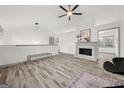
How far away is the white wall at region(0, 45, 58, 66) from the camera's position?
167 inches

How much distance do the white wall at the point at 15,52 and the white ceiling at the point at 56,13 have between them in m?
1.37

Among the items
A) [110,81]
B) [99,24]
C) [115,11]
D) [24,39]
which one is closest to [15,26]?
[24,39]

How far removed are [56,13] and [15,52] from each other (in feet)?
7.94

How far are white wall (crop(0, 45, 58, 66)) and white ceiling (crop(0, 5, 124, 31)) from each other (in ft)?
4.48

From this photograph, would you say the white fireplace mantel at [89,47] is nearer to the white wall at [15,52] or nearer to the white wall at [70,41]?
the white wall at [70,41]

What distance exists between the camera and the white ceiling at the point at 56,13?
3.80 meters

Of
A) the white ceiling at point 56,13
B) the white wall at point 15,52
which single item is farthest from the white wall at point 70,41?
the white wall at point 15,52

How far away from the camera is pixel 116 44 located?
400cm

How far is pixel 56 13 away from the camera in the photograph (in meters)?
4.47

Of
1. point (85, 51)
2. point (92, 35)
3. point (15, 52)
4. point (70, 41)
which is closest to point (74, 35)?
point (70, 41)

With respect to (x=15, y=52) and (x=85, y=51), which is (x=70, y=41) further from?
(x=15, y=52)
